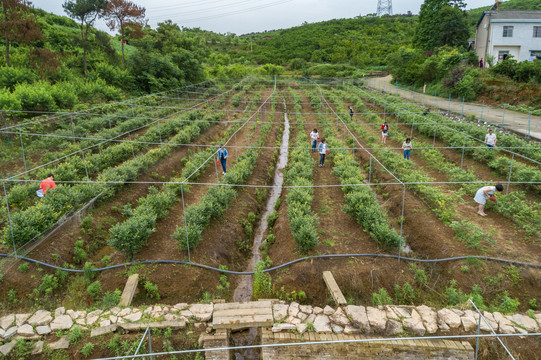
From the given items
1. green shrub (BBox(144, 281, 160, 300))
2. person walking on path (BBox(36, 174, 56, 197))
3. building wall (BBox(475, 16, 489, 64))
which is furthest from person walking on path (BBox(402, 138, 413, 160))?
building wall (BBox(475, 16, 489, 64))

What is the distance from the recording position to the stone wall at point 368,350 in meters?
6.95

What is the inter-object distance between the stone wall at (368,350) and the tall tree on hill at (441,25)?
46.5 metres

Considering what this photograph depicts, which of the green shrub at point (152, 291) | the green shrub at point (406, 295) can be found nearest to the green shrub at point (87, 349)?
the green shrub at point (152, 291)

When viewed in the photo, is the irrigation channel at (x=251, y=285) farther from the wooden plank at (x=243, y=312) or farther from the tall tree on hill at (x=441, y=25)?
the tall tree on hill at (x=441, y=25)

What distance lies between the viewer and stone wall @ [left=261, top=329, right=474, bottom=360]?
6945mm

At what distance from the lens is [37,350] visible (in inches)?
271

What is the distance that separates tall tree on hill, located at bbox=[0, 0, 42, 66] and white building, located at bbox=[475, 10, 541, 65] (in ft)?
139

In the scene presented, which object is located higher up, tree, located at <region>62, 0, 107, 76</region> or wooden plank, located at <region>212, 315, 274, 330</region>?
tree, located at <region>62, 0, 107, 76</region>

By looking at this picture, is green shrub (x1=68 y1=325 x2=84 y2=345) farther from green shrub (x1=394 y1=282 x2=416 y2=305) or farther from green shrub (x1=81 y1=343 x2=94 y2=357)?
green shrub (x1=394 y1=282 x2=416 y2=305)

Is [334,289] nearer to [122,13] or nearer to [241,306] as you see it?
[241,306]

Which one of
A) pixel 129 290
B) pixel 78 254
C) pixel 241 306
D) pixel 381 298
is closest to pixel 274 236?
pixel 241 306

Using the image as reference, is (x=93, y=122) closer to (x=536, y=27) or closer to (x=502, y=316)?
(x=502, y=316)

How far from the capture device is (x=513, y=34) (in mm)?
35625

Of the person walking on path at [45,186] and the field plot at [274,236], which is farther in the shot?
the person walking on path at [45,186]
